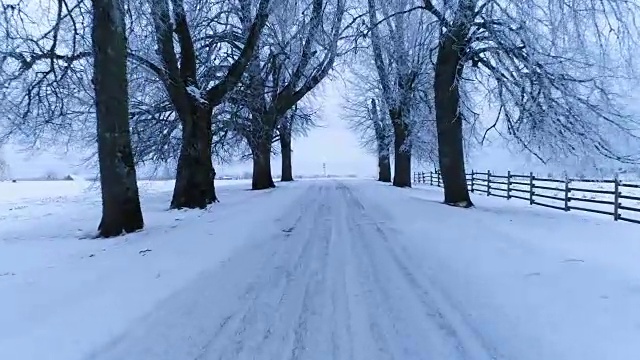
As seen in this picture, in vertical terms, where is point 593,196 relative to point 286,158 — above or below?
below

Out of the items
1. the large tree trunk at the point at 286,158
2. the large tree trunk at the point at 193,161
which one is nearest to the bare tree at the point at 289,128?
the large tree trunk at the point at 286,158

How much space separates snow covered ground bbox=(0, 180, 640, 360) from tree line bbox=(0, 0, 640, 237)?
2.78 meters

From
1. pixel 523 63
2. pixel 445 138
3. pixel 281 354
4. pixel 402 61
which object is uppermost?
pixel 402 61

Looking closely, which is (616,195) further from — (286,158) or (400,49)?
(286,158)

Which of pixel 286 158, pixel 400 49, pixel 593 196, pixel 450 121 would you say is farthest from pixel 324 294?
pixel 286 158

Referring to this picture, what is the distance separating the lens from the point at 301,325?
4309 millimetres

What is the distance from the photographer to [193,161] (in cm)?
1347

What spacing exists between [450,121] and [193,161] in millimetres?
7066

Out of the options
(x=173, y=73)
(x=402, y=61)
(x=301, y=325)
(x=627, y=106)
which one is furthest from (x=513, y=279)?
(x=402, y=61)

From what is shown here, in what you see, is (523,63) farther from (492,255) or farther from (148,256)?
(148,256)

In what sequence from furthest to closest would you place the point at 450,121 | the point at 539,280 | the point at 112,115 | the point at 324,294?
1. the point at 450,121
2. the point at 112,115
3. the point at 539,280
4. the point at 324,294

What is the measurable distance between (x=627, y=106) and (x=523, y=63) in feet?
8.50

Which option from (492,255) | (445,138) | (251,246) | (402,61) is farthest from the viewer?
(402,61)

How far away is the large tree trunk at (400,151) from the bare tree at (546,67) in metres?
11.4
